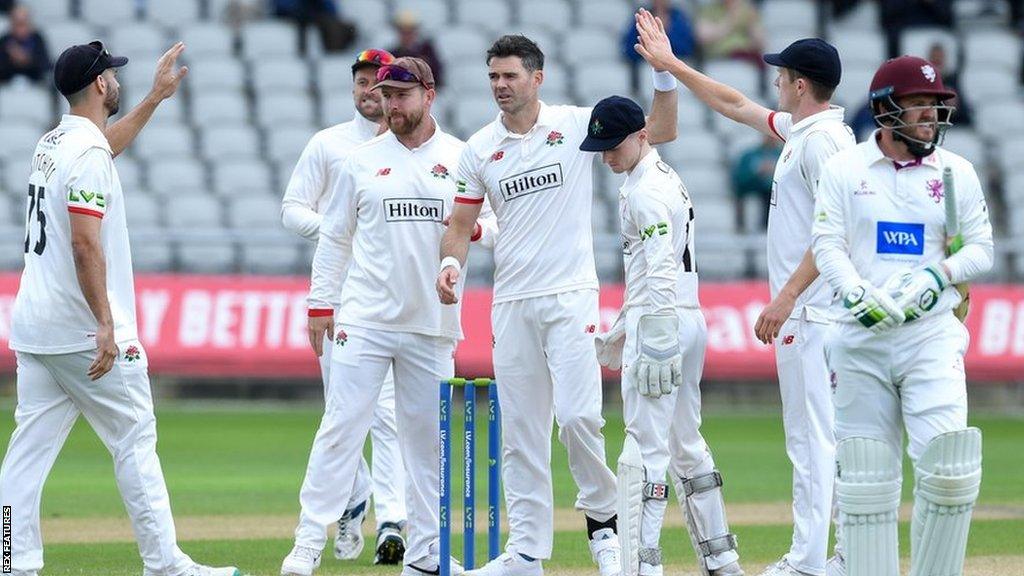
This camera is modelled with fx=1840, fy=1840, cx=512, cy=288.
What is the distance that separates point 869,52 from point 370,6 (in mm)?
5935

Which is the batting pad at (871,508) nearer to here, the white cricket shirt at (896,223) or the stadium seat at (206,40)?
the white cricket shirt at (896,223)

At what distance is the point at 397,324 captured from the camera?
8.27 metres

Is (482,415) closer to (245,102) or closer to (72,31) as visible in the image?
(245,102)

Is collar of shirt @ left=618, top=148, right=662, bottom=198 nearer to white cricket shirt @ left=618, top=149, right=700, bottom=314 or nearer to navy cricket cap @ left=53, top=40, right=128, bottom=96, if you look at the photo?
white cricket shirt @ left=618, top=149, right=700, bottom=314

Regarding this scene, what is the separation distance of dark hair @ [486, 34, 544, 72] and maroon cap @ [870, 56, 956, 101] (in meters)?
1.88

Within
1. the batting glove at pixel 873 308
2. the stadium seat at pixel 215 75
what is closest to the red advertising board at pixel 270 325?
the stadium seat at pixel 215 75

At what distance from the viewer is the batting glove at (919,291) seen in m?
6.35

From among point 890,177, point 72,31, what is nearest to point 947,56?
point 72,31

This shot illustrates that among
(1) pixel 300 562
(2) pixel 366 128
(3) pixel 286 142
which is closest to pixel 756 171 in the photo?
(3) pixel 286 142

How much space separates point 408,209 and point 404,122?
39 centimetres

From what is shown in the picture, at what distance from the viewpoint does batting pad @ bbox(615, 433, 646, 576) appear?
7.44 meters

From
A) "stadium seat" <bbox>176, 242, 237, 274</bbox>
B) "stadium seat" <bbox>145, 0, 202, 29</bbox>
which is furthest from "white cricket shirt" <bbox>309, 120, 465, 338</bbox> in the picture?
"stadium seat" <bbox>145, 0, 202, 29</bbox>

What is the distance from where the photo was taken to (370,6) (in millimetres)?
21672

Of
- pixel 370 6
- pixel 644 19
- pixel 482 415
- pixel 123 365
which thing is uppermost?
pixel 370 6
